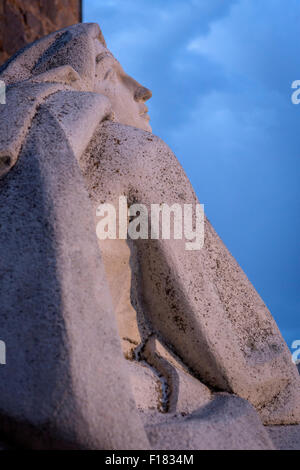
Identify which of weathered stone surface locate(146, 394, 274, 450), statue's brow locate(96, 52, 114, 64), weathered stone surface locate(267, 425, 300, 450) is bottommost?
weathered stone surface locate(267, 425, 300, 450)

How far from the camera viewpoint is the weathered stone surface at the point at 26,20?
4285mm

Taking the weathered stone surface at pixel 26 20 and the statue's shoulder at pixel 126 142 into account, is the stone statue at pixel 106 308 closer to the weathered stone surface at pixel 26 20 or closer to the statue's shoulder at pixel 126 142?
the statue's shoulder at pixel 126 142

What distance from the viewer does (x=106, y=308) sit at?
3.43 feet

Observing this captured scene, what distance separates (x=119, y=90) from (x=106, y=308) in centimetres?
126

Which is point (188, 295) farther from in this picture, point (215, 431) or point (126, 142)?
point (126, 142)

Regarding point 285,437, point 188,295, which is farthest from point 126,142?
point 285,437

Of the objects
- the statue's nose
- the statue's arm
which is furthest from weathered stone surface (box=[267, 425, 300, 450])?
the statue's nose

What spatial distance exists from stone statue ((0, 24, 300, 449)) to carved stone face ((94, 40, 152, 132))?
19cm

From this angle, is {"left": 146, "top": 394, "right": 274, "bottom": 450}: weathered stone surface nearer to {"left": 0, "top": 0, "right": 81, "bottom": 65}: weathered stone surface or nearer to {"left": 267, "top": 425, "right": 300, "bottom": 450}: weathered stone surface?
{"left": 267, "top": 425, "right": 300, "bottom": 450}: weathered stone surface

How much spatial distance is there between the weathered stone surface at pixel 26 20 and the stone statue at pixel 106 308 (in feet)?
9.74

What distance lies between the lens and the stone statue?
931 millimetres

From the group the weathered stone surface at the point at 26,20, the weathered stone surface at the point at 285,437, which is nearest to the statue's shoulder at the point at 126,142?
the weathered stone surface at the point at 285,437

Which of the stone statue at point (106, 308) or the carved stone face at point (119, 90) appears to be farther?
the carved stone face at point (119, 90)

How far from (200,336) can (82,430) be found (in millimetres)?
500
